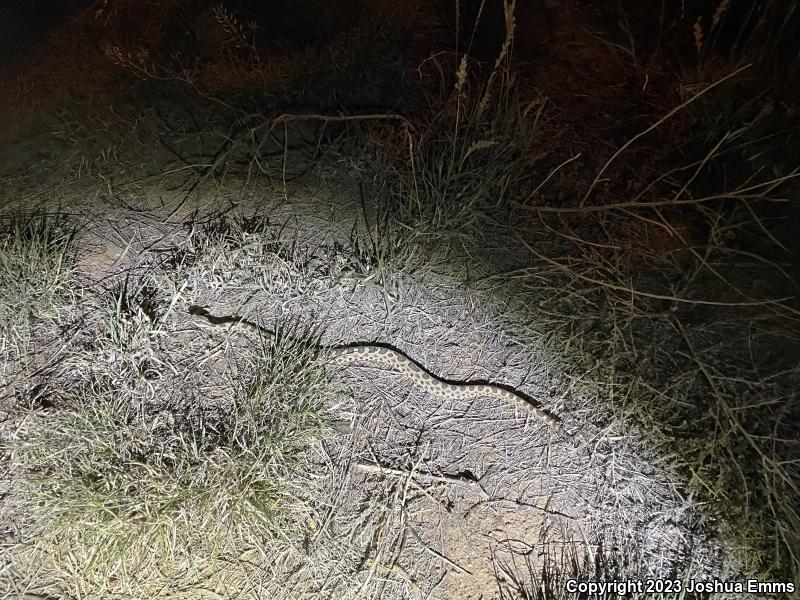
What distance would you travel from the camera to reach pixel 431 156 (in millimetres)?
2281

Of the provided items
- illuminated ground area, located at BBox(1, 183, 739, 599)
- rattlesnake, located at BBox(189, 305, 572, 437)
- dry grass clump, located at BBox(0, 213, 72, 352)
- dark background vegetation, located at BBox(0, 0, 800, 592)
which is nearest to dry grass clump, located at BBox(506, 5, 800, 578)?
dark background vegetation, located at BBox(0, 0, 800, 592)

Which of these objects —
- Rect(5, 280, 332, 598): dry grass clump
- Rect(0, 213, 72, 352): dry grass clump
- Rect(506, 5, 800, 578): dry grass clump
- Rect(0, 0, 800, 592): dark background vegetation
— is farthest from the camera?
Rect(0, 213, 72, 352): dry grass clump

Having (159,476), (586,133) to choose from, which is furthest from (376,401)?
(586,133)

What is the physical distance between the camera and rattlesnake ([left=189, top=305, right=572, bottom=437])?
5.96 ft

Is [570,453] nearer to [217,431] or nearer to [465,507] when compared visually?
[465,507]

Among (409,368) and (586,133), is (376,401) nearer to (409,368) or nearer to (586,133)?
(409,368)

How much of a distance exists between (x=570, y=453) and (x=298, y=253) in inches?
51.2

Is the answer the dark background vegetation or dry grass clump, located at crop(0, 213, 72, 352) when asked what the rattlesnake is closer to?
the dark background vegetation

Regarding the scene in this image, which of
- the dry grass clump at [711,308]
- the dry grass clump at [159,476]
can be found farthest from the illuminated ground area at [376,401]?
the dry grass clump at [711,308]

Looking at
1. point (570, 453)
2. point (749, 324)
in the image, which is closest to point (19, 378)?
point (570, 453)

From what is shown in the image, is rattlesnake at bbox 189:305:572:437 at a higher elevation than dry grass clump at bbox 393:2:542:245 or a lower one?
lower

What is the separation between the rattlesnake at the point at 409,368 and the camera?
5.96 ft

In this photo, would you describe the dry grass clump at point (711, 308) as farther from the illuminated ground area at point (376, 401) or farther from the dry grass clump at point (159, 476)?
the dry grass clump at point (159, 476)

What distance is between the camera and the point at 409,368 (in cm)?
187
